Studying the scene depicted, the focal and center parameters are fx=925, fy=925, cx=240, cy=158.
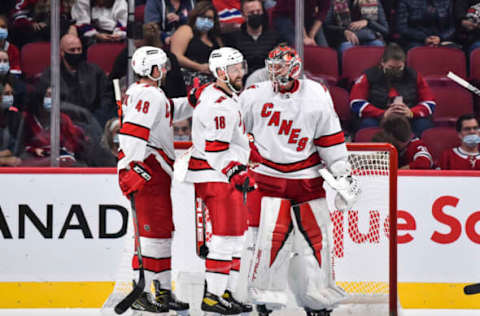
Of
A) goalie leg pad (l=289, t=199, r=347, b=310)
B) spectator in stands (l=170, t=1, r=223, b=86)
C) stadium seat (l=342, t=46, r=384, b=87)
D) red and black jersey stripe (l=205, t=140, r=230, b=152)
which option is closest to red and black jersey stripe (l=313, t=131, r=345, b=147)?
goalie leg pad (l=289, t=199, r=347, b=310)

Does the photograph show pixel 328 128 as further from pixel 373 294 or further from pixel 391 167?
pixel 373 294

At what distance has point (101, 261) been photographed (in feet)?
15.7

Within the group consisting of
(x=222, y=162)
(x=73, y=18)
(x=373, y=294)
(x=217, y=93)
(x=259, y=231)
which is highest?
(x=73, y=18)

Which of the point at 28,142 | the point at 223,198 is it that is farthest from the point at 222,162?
the point at 28,142

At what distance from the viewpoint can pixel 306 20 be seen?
5121mm

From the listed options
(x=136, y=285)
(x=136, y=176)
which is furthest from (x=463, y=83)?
(x=136, y=285)

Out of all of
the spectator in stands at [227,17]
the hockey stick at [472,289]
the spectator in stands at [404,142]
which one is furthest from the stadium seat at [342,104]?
the hockey stick at [472,289]

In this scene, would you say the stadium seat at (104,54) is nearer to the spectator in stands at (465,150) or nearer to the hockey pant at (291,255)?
the hockey pant at (291,255)

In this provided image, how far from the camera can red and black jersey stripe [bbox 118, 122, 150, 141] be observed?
4156 mm

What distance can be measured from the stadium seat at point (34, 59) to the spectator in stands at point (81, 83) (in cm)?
5

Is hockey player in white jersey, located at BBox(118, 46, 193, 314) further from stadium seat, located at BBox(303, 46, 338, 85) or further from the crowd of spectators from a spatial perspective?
stadium seat, located at BBox(303, 46, 338, 85)

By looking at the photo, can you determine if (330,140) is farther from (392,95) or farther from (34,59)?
(34,59)

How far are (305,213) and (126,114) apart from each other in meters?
0.93

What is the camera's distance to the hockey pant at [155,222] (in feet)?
14.0
